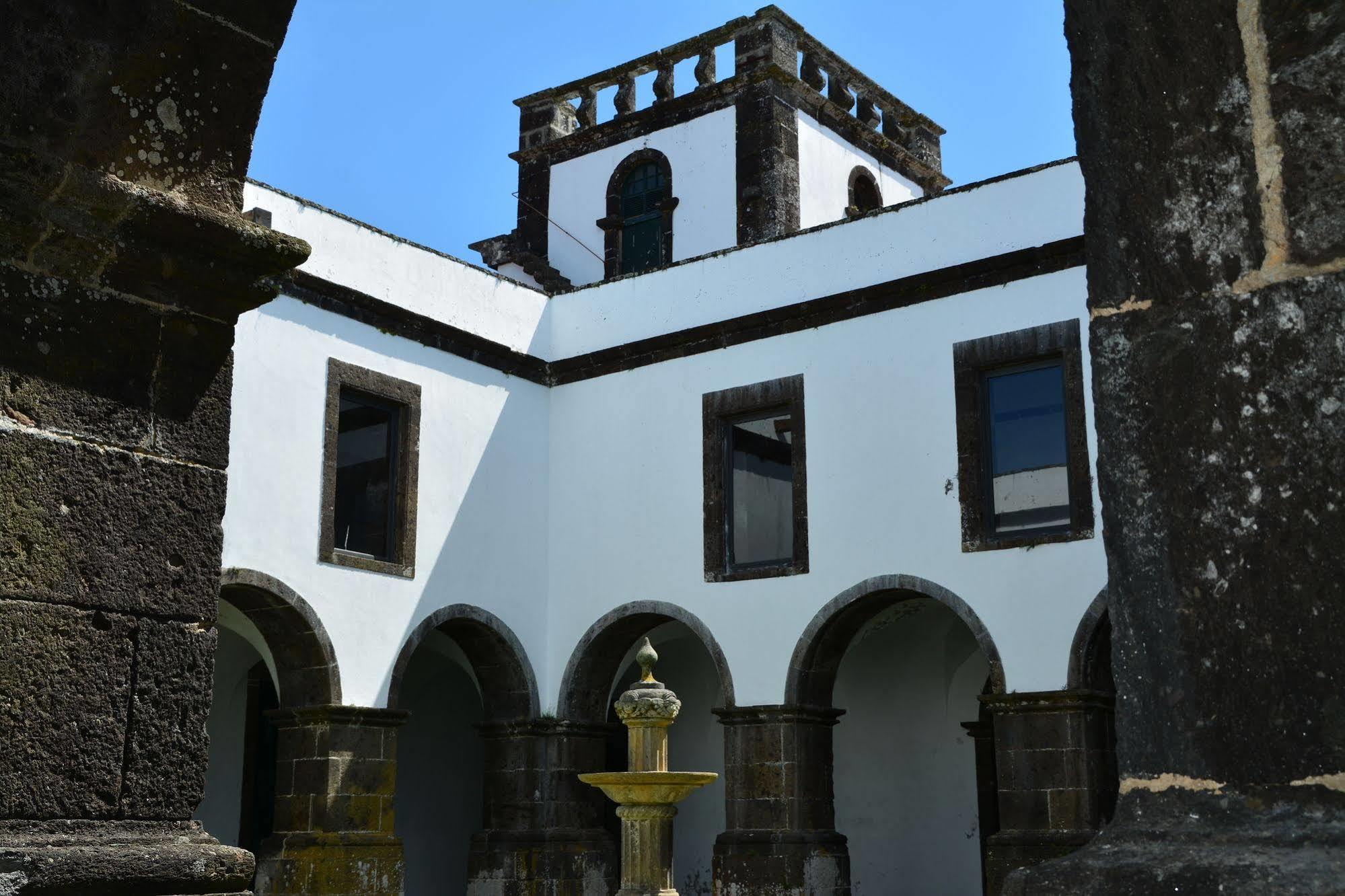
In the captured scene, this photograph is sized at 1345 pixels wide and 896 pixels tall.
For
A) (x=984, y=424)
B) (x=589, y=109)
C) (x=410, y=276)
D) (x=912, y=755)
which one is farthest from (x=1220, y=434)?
(x=589, y=109)

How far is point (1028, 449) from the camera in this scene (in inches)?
433

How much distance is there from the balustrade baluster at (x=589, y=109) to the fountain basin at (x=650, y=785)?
32.7 feet

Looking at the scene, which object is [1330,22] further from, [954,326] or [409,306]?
[409,306]

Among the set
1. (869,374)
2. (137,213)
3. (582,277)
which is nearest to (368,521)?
(869,374)

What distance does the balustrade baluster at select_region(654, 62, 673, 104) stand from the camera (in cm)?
1739

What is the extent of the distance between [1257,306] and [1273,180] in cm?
14

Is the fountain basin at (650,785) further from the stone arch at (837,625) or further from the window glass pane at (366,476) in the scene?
the window glass pane at (366,476)

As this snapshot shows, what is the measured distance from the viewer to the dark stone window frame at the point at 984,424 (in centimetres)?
1054

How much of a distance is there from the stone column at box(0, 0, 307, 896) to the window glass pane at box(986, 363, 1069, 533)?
8544mm

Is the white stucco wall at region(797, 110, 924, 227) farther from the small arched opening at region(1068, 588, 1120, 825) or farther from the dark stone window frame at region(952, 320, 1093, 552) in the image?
the small arched opening at region(1068, 588, 1120, 825)

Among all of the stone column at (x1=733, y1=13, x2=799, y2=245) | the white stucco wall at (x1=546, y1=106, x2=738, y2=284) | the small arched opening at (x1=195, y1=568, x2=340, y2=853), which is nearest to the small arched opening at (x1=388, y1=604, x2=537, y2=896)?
the small arched opening at (x1=195, y1=568, x2=340, y2=853)

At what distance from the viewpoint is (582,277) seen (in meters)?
17.5

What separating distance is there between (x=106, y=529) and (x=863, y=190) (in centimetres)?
1572

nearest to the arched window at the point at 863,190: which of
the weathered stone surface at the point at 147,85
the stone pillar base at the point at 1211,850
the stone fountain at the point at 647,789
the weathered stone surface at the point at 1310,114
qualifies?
the stone fountain at the point at 647,789
